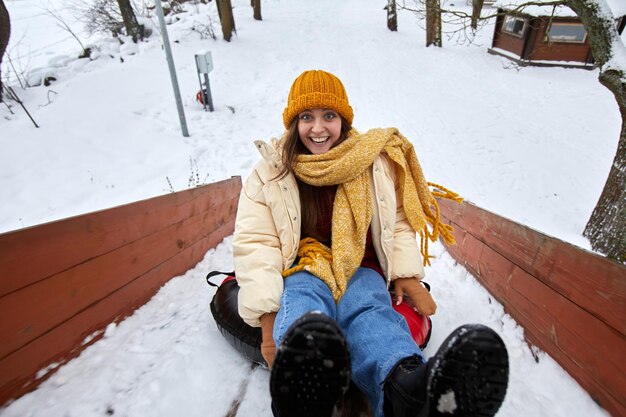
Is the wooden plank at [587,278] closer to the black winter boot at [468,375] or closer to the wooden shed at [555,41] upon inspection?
the black winter boot at [468,375]

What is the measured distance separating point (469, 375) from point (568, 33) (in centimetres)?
1528

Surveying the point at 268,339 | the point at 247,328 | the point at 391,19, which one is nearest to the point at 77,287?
the point at 247,328

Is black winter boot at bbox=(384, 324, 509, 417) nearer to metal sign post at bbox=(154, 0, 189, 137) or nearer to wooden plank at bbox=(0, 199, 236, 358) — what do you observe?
wooden plank at bbox=(0, 199, 236, 358)

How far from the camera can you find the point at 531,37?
1173 centimetres

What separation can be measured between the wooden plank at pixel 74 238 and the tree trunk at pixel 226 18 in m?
11.4

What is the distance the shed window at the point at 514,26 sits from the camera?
12.1 meters

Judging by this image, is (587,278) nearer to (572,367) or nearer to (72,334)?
(572,367)

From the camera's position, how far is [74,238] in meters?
1.47

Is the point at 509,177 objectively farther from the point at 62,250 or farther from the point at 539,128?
the point at 62,250

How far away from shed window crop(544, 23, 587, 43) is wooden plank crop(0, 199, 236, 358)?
579 inches

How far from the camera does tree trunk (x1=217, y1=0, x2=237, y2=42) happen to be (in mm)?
11112

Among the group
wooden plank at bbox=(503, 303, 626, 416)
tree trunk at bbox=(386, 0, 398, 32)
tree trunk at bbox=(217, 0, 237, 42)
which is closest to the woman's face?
wooden plank at bbox=(503, 303, 626, 416)

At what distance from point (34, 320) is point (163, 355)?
1.84 feet

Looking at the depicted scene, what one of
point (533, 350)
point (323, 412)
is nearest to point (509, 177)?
point (533, 350)
